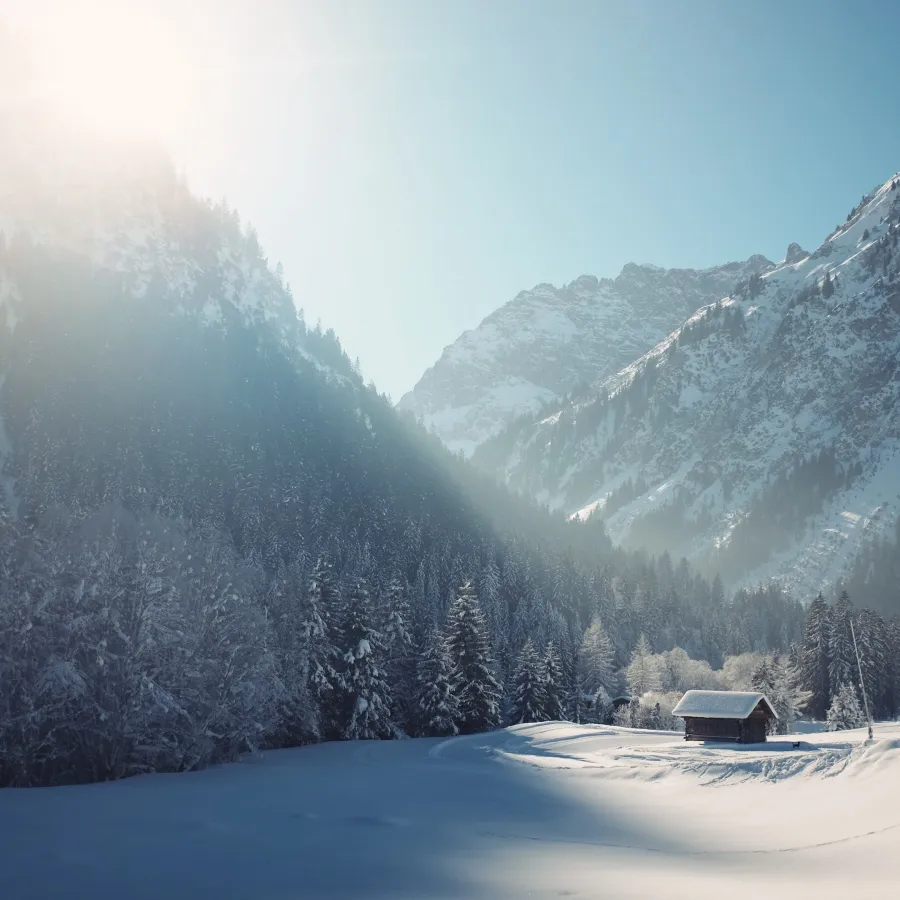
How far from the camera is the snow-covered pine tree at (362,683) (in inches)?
2092

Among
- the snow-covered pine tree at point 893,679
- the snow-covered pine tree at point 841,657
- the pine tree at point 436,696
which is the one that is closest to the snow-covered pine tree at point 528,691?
the pine tree at point 436,696

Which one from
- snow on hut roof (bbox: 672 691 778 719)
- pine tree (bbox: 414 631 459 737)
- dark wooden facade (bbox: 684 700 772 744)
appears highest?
pine tree (bbox: 414 631 459 737)

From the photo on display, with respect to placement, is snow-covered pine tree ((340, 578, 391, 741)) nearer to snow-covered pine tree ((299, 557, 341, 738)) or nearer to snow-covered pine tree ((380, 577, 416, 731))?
snow-covered pine tree ((299, 557, 341, 738))

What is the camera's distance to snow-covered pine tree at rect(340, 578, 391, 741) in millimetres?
53125

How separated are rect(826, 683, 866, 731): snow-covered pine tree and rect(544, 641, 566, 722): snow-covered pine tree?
2765cm

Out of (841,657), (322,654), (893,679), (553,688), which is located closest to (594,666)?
(841,657)

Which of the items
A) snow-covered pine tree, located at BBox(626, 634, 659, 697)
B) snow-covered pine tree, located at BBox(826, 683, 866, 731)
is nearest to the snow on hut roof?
snow-covered pine tree, located at BBox(826, 683, 866, 731)

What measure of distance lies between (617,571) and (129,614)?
153213 millimetres

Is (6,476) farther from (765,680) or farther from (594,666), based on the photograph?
(765,680)

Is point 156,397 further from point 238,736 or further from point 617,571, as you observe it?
point 238,736

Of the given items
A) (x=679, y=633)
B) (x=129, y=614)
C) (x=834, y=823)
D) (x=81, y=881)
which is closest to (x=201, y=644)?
(x=129, y=614)

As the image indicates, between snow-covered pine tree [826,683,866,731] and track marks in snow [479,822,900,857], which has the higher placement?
track marks in snow [479,822,900,857]

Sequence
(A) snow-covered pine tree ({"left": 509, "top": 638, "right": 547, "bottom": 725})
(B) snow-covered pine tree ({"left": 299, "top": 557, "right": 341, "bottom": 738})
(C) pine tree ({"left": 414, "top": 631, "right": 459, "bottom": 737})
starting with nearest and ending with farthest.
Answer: (B) snow-covered pine tree ({"left": 299, "top": 557, "right": 341, "bottom": 738})
(C) pine tree ({"left": 414, "top": 631, "right": 459, "bottom": 737})
(A) snow-covered pine tree ({"left": 509, "top": 638, "right": 547, "bottom": 725})

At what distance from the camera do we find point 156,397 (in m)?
153
